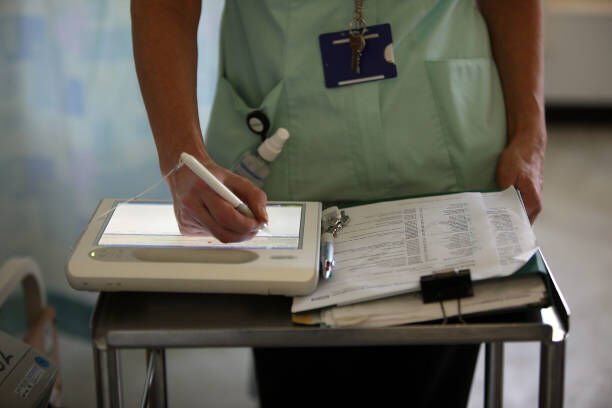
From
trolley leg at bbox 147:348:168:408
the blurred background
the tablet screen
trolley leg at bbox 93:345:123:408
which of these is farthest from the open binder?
the blurred background

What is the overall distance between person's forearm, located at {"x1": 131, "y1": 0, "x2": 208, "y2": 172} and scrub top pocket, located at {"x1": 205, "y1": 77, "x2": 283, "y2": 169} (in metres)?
0.07

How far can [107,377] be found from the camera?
92 cm

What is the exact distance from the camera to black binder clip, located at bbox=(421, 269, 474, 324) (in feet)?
2.82

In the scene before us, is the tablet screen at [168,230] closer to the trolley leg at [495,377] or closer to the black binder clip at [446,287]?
the black binder clip at [446,287]

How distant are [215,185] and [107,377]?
0.25 metres

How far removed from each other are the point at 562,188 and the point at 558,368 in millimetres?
2372

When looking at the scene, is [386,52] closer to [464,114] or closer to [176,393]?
[464,114]

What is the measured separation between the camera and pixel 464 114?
1.15m

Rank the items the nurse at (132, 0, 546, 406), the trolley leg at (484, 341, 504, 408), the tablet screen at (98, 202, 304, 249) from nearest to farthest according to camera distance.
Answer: the tablet screen at (98, 202, 304, 249) < the nurse at (132, 0, 546, 406) < the trolley leg at (484, 341, 504, 408)

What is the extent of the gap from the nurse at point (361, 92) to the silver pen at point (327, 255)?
130 mm

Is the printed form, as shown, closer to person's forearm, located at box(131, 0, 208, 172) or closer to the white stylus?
the white stylus

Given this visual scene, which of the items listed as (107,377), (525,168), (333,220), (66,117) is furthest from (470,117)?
(66,117)

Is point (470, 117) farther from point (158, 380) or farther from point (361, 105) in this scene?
point (158, 380)

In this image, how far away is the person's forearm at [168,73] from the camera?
103cm
